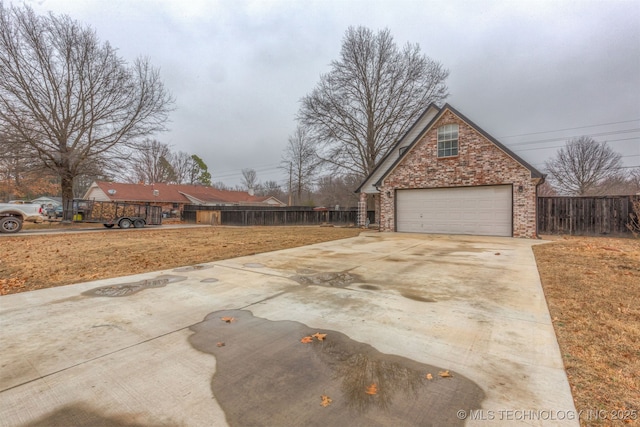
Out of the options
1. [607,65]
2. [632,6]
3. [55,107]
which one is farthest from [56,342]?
[607,65]

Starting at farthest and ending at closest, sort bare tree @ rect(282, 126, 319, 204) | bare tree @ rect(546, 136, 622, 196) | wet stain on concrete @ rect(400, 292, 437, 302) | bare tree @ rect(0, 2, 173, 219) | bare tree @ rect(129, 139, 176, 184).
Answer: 1. bare tree @ rect(129, 139, 176, 184)
2. bare tree @ rect(282, 126, 319, 204)
3. bare tree @ rect(546, 136, 622, 196)
4. bare tree @ rect(0, 2, 173, 219)
5. wet stain on concrete @ rect(400, 292, 437, 302)

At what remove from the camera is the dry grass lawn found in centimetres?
203

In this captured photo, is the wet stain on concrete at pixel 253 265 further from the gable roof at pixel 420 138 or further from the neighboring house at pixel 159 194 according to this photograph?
the neighboring house at pixel 159 194

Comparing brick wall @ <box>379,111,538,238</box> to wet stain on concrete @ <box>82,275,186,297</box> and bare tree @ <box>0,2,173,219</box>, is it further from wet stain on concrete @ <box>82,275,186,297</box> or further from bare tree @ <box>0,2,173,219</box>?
bare tree @ <box>0,2,173,219</box>

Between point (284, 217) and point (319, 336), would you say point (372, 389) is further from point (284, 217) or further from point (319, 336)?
point (284, 217)

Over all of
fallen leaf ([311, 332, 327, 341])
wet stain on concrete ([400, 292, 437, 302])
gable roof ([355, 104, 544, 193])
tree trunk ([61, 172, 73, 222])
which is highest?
gable roof ([355, 104, 544, 193])

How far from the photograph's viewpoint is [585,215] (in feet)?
40.0

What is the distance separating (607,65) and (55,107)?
3564 cm

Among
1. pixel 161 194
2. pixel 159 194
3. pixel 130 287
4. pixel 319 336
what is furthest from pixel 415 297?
pixel 161 194

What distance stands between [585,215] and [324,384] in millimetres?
15528

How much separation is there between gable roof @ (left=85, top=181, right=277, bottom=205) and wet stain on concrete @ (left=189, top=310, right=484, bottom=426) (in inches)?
1307

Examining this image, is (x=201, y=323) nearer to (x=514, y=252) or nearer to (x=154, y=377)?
(x=154, y=377)

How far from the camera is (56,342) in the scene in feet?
8.84

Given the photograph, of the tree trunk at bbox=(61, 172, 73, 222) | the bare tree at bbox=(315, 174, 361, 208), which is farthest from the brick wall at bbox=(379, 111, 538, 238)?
the tree trunk at bbox=(61, 172, 73, 222)
